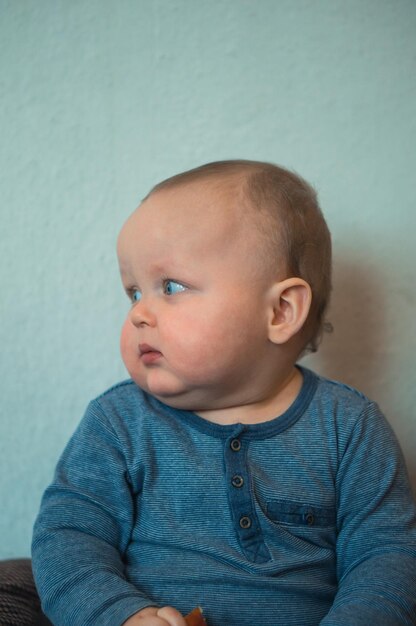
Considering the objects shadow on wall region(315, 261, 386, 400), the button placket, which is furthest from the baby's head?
shadow on wall region(315, 261, 386, 400)

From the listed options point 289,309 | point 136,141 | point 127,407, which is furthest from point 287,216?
point 136,141

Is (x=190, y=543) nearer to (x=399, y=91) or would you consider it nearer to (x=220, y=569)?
(x=220, y=569)

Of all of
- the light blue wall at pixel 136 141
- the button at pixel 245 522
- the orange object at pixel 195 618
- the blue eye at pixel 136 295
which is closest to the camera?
the orange object at pixel 195 618

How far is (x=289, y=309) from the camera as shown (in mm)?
968

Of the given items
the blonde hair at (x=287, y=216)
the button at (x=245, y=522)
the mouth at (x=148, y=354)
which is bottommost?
the button at (x=245, y=522)

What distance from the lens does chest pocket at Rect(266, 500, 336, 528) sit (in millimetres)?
909

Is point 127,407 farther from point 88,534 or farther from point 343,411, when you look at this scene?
point 343,411

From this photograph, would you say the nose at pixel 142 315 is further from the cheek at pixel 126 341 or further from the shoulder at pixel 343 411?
the shoulder at pixel 343 411

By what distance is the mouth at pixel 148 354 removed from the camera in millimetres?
919

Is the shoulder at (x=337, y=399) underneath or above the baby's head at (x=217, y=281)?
underneath

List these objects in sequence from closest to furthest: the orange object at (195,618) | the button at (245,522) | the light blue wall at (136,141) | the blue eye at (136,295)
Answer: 1. the orange object at (195,618)
2. the button at (245,522)
3. the blue eye at (136,295)
4. the light blue wall at (136,141)

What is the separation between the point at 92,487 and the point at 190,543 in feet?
0.49

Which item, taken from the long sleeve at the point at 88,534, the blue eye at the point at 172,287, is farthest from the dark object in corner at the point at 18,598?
the blue eye at the point at 172,287

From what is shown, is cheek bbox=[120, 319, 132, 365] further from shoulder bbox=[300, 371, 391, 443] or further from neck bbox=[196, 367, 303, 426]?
shoulder bbox=[300, 371, 391, 443]
